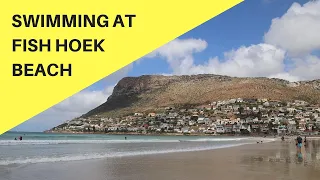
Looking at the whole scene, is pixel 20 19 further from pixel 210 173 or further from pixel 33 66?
pixel 210 173

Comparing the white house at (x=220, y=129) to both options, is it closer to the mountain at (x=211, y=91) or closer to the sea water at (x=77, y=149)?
the mountain at (x=211, y=91)

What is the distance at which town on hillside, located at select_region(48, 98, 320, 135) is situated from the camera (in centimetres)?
13238

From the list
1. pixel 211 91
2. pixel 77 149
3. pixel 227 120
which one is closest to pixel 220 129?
pixel 227 120

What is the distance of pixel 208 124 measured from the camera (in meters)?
138

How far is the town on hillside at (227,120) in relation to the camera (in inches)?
5212

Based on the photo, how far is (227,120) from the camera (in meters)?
142

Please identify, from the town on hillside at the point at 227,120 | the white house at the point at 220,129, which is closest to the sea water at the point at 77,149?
the white house at the point at 220,129

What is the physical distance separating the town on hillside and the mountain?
171 inches

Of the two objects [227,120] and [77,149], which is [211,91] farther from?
[77,149]

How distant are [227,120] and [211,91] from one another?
17.2 metres

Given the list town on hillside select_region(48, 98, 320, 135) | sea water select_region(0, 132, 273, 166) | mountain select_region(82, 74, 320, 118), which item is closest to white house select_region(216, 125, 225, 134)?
town on hillside select_region(48, 98, 320, 135)

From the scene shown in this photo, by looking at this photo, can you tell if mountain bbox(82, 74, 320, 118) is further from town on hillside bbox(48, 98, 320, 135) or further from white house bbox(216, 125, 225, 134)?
white house bbox(216, 125, 225, 134)

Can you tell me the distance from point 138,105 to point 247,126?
2250 inches

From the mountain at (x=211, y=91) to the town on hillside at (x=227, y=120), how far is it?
14.2ft
